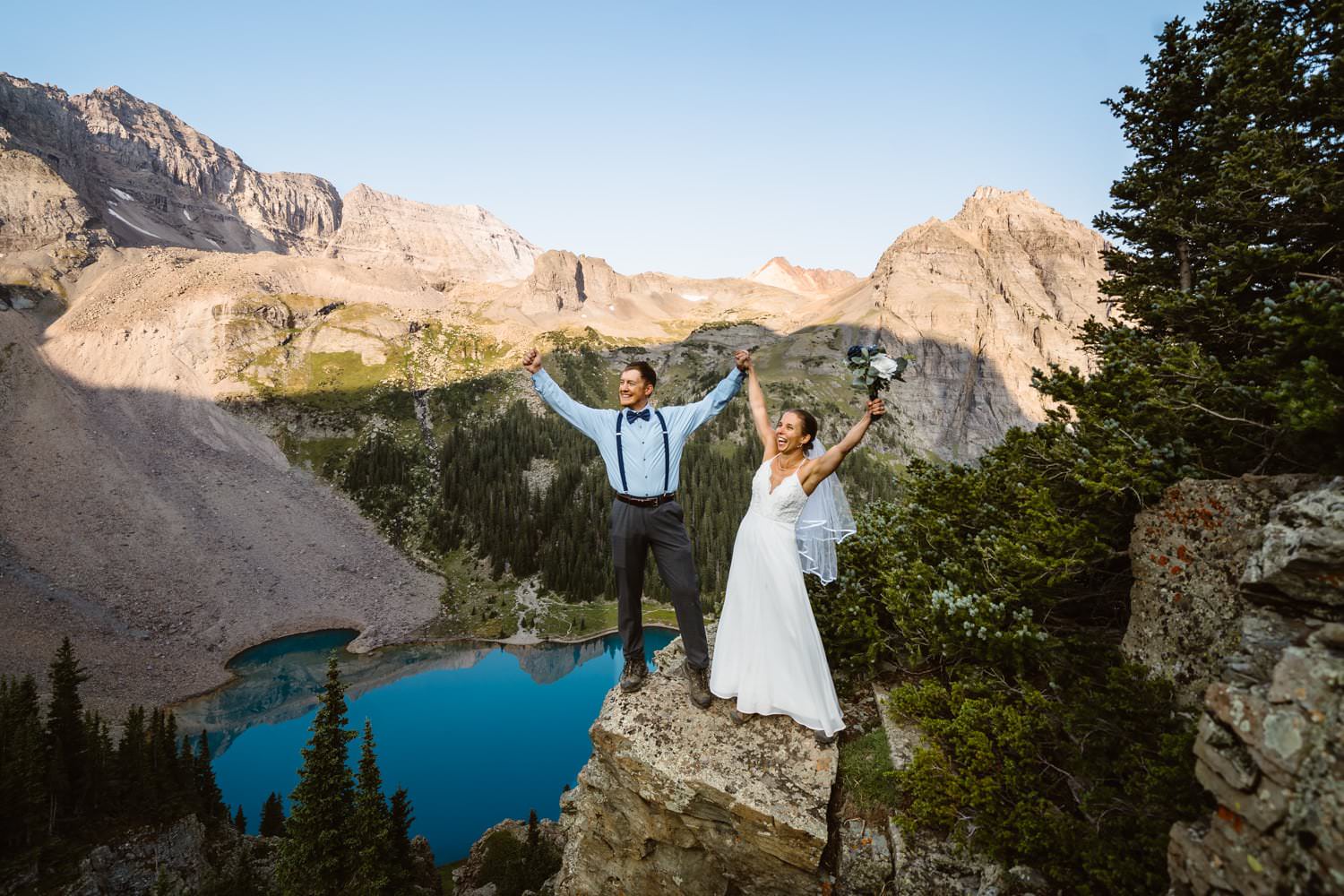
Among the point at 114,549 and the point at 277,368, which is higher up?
the point at 277,368

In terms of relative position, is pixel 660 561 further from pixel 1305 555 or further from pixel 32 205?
pixel 32 205

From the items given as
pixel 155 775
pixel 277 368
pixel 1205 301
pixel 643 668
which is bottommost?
pixel 155 775

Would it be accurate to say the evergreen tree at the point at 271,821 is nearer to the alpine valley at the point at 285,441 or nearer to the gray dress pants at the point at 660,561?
the alpine valley at the point at 285,441

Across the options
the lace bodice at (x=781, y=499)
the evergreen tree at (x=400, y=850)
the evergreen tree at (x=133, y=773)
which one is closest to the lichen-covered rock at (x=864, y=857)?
the lace bodice at (x=781, y=499)

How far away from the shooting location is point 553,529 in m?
114

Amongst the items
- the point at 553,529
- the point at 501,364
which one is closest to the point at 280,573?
the point at 553,529

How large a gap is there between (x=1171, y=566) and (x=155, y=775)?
67437 mm

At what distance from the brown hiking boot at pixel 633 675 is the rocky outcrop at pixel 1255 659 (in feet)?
21.3

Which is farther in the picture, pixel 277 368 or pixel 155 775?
pixel 277 368

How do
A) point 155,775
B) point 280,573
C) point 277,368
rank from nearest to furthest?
point 155,775 < point 280,573 < point 277,368

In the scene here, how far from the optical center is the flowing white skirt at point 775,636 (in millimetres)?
7484

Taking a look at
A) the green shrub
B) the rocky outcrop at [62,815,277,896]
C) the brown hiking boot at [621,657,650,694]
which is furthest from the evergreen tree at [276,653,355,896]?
the green shrub

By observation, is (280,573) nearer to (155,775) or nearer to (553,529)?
(553,529)

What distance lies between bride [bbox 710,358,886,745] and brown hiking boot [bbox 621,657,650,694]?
64.4 inches
